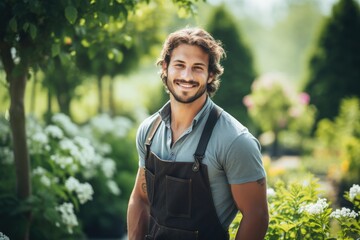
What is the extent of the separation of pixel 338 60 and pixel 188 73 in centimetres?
1091

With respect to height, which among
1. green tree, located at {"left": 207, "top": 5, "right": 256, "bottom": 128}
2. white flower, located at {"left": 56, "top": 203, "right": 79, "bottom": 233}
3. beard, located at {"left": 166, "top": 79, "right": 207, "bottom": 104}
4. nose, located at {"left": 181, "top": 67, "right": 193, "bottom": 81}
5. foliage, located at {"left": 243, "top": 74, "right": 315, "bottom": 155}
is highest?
green tree, located at {"left": 207, "top": 5, "right": 256, "bottom": 128}

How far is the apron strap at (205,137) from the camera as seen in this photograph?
96.8 inches

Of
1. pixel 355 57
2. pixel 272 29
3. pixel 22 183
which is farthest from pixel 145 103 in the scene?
pixel 272 29

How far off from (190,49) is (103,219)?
3545mm

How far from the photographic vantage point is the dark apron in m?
2.48

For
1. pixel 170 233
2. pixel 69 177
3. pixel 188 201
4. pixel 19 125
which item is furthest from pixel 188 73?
pixel 69 177

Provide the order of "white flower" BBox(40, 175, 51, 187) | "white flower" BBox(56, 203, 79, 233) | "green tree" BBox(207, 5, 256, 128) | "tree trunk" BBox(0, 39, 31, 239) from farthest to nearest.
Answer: "green tree" BBox(207, 5, 256, 128) → "white flower" BBox(40, 175, 51, 187) → "white flower" BBox(56, 203, 79, 233) → "tree trunk" BBox(0, 39, 31, 239)

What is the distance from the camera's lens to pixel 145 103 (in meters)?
14.0

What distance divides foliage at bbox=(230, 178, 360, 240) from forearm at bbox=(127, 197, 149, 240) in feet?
1.74

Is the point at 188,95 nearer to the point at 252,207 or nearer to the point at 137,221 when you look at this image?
the point at 252,207

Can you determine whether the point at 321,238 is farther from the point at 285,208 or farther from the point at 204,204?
the point at 204,204

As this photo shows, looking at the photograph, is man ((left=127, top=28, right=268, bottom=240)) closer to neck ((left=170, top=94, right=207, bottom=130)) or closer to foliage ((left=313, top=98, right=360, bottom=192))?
neck ((left=170, top=94, right=207, bottom=130))

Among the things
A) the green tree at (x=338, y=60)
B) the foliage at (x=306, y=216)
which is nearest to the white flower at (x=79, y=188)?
the foliage at (x=306, y=216)

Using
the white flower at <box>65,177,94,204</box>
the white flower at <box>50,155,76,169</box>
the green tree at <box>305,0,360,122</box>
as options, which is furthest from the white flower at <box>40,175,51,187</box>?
the green tree at <box>305,0,360,122</box>
